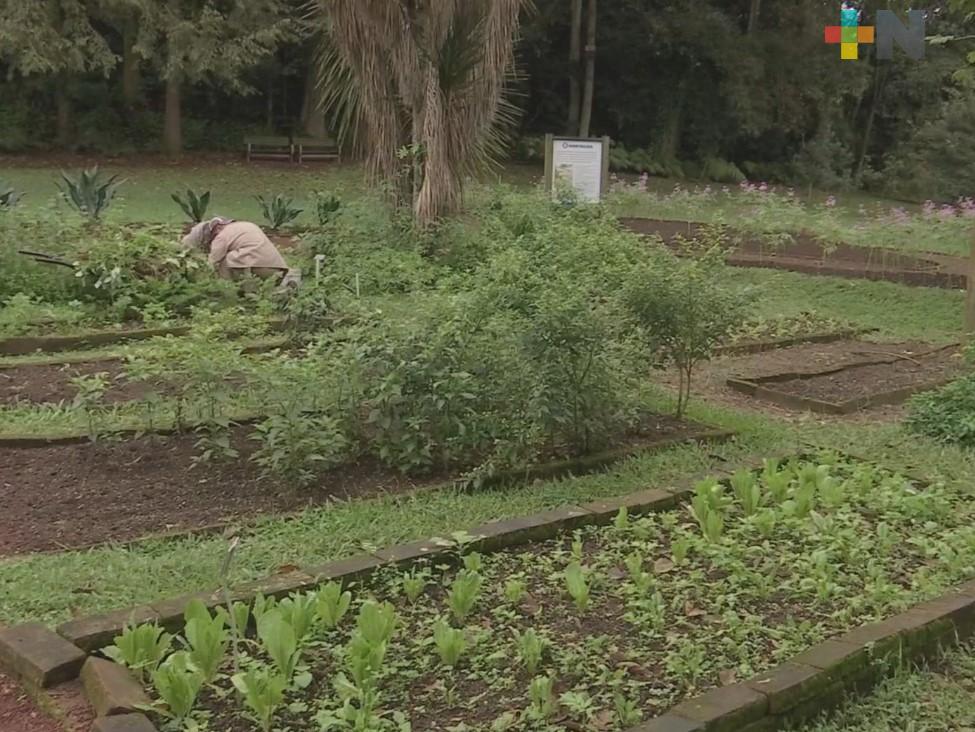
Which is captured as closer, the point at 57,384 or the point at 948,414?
the point at 948,414

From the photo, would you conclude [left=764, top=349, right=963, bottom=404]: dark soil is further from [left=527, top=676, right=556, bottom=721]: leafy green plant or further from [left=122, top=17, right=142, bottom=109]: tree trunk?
[left=122, top=17, right=142, bottom=109]: tree trunk

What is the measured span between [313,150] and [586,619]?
24518 mm

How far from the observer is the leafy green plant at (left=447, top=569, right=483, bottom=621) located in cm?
351

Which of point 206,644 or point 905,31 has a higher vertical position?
point 905,31

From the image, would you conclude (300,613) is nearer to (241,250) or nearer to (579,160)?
(241,250)

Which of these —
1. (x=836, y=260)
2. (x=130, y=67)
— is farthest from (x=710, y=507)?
Answer: (x=130, y=67)

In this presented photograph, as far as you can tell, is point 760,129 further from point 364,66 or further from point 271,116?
point 364,66

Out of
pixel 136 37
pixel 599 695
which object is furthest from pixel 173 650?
pixel 136 37

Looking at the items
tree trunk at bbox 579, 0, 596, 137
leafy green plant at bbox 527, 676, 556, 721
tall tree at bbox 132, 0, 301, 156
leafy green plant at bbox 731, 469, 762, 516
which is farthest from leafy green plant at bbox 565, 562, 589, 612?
tree trunk at bbox 579, 0, 596, 137

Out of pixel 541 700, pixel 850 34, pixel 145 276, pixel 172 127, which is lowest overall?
pixel 541 700

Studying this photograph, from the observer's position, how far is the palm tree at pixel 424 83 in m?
10.5

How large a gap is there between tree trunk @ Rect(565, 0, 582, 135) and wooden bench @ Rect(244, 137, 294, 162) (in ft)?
26.3

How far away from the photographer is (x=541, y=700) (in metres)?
3.00

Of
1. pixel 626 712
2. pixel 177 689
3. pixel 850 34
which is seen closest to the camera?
pixel 177 689
